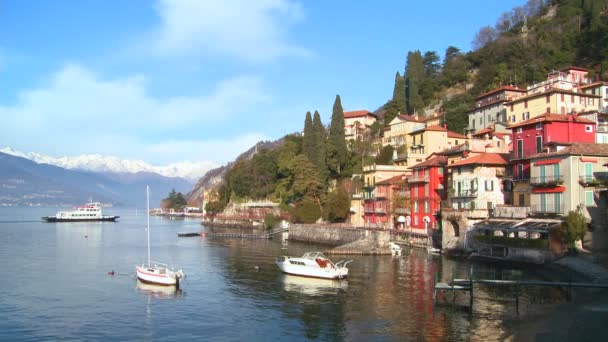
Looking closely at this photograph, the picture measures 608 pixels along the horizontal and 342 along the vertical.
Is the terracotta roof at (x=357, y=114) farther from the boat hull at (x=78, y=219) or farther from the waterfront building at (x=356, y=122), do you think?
the boat hull at (x=78, y=219)

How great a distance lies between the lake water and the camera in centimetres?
3322

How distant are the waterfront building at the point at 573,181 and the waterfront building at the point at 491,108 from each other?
1456 inches

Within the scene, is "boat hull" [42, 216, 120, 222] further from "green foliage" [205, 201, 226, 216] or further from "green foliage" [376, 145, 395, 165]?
"green foliage" [376, 145, 395, 165]

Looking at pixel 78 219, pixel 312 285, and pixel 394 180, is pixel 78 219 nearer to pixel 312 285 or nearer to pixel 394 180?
pixel 394 180

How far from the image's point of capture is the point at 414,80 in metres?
134

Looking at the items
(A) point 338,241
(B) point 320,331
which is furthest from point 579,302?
(A) point 338,241

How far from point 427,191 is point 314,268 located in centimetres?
3055

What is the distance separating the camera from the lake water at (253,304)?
3322 centimetres

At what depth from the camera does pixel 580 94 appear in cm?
8381

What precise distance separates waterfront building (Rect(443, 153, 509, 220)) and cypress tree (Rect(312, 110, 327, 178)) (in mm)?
40967

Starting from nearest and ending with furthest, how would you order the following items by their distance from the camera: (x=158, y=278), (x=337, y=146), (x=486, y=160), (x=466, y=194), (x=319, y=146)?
(x=158, y=278), (x=486, y=160), (x=466, y=194), (x=337, y=146), (x=319, y=146)

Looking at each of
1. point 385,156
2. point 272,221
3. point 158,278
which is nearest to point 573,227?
point 158,278

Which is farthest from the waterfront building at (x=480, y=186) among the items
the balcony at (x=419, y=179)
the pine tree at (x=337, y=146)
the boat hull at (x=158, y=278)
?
the pine tree at (x=337, y=146)

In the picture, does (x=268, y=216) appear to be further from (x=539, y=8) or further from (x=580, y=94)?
(x=539, y=8)
